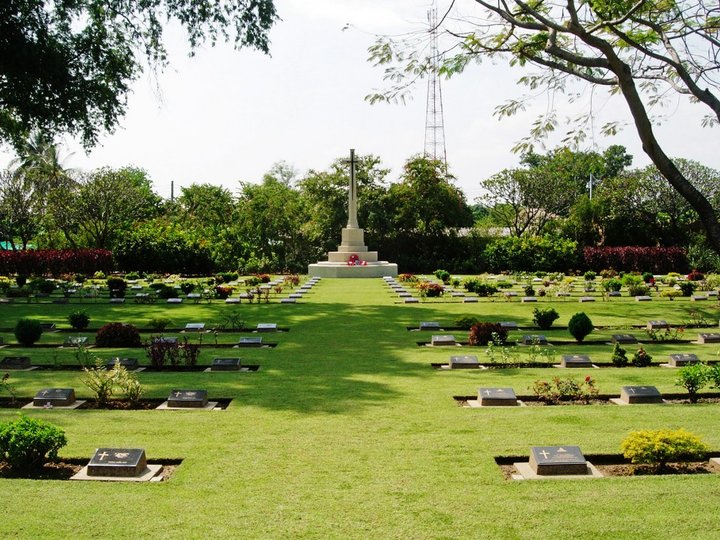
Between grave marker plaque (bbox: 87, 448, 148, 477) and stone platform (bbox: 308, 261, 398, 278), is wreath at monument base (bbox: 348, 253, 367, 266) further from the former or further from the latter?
grave marker plaque (bbox: 87, 448, 148, 477)

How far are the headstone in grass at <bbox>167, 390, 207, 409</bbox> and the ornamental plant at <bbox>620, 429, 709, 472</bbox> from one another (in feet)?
16.4

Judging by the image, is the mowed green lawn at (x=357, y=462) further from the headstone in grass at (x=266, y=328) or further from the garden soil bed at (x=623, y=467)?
the headstone in grass at (x=266, y=328)

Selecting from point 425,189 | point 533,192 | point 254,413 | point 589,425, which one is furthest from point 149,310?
point 533,192

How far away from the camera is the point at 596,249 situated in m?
40.0

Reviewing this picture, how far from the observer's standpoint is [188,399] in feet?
29.9

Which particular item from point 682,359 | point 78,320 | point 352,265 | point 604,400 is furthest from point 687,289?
point 78,320

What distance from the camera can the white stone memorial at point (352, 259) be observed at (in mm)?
38156

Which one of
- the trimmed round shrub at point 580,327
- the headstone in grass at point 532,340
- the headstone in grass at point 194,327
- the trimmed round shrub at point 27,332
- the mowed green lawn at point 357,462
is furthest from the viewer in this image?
the headstone in grass at point 194,327

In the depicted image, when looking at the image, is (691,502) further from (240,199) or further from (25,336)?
(240,199)

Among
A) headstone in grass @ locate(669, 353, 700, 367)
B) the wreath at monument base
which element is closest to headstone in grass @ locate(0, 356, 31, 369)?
headstone in grass @ locate(669, 353, 700, 367)

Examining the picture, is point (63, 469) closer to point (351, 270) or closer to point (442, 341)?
point (442, 341)

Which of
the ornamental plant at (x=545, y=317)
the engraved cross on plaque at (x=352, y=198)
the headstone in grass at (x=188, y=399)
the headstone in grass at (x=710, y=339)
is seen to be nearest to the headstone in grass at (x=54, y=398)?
the headstone in grass at (x=188, y=399)

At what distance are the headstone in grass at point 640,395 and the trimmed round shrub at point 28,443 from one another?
6626 mm

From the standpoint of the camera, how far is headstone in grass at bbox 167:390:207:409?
9.09 metres
